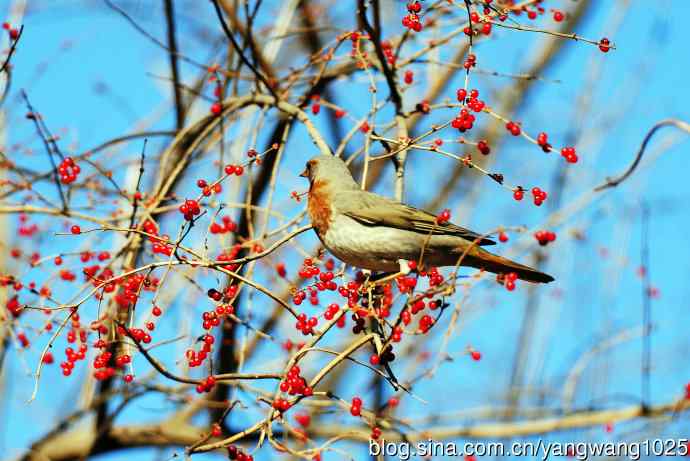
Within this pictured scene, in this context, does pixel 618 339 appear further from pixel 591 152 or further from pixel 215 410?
pixel 215 410

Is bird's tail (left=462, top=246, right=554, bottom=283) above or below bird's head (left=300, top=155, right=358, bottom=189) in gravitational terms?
below

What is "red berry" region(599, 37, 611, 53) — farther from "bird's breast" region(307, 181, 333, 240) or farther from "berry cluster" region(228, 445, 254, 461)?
"berry cluster" region(228, 445, 254, 461)

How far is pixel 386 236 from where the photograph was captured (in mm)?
4504

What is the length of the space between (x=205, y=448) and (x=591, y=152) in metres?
4.86

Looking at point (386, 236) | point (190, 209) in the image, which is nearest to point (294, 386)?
point (190, 209)

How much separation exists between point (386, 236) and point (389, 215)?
0.16 metres

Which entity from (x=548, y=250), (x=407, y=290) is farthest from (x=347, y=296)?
(x=548, y=250)

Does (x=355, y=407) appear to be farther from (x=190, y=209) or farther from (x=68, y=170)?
(x=68, y=170)

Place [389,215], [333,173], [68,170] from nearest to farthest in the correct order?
[68,170]
[389,215]
[333,173]

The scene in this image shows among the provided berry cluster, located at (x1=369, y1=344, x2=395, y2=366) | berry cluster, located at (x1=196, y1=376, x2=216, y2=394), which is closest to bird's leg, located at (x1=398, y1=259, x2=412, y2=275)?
berry cluster, located at (x1=369, y1=344, x2=395, y2=366)

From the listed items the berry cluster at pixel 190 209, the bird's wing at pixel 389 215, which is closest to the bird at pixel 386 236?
the bird's wing at pixel 389 215

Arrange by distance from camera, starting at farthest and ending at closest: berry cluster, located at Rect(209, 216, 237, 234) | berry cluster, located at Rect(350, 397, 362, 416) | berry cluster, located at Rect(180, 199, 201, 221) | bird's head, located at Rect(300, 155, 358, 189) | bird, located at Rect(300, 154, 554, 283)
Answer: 1. bird's head, located at Rect(300, 155, 358, 189)
2. berry cluster, located at Rect(209, 216, 237, 234)
3. bird, located at Rect(300, 154, 554, 283)
4. berry cluster, located at Rect(350, 397, 362, 416)
5. berry cluster, located at Rect(180, 199, 201, 221)

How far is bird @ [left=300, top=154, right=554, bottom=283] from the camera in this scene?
14.3 feet

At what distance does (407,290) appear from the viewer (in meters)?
3.43
